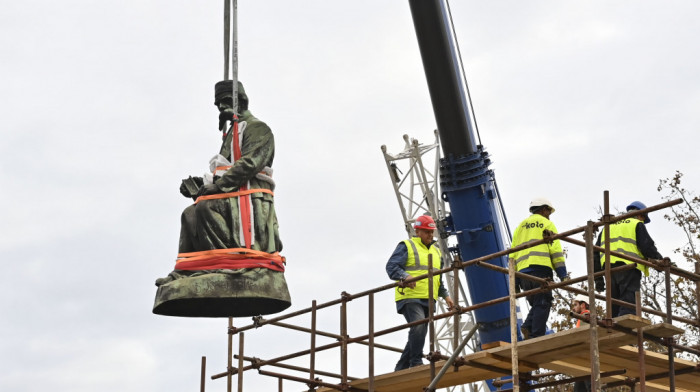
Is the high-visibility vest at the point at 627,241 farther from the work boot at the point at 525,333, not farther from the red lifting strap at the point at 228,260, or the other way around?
the red lifting strap at the point at 228,260

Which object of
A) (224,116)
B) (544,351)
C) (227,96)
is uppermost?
(227,96)

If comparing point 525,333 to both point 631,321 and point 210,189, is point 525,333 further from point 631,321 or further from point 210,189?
point 210,189

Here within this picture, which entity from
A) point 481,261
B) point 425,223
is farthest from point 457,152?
point 481,261

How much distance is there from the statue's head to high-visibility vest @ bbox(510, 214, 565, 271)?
11.8 feet

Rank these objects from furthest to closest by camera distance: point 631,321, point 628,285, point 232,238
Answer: point 628,285 → point 232,238 → point 631,321

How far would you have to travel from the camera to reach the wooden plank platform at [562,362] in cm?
1417

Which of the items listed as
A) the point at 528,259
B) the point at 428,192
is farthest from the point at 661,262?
the point at 428,192

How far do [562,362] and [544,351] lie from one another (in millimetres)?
1105

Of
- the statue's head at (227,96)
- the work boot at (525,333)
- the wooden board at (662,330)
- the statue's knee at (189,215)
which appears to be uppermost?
the statue's head at (227,96)

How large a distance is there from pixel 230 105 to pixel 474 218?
18.2 feet

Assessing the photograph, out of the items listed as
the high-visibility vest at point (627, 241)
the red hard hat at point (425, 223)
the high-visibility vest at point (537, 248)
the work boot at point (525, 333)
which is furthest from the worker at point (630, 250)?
the red hard hat at point (425, 223)

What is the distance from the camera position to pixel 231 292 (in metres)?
14.8

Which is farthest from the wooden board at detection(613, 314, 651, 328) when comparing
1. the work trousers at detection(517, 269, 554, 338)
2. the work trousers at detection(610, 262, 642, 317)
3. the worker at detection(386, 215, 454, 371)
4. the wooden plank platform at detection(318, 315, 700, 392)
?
the worker at detection(386, 215, 454, 371)

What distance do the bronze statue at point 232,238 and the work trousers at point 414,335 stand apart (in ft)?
6.01
